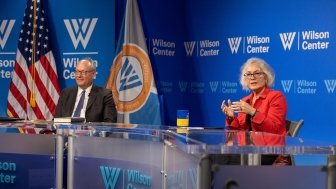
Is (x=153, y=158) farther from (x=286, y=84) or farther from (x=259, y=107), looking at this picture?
(x=286, y=84)

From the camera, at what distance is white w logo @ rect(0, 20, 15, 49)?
7051 millimetres

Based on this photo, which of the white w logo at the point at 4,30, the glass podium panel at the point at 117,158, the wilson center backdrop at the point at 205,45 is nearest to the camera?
the glass podium panel at the point at 117,158

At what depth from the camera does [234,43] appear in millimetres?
6137

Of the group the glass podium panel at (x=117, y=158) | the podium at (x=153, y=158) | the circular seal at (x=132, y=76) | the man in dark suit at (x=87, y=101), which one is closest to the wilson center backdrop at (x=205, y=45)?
the circular seal at (x=132, y=76)

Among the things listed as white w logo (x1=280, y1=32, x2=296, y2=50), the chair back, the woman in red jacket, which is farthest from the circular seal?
the chair back

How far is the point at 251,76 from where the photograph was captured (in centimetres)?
421

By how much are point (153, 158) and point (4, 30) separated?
4980mm

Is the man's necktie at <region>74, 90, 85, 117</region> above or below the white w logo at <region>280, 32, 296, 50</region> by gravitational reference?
below

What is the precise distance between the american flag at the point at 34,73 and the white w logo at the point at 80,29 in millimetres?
289

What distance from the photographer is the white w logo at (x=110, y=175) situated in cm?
293

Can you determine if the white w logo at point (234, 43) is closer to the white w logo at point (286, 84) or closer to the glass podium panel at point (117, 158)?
the white w logo at point (286, 84)

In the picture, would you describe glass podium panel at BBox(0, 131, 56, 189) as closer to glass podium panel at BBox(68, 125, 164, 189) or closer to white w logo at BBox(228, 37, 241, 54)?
glass podium panel at BBox(68, 125, 164, 189)

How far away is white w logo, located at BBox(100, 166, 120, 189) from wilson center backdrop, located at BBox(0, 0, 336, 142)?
2.87 m

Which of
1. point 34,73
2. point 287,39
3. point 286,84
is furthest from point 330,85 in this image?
point 34,73
